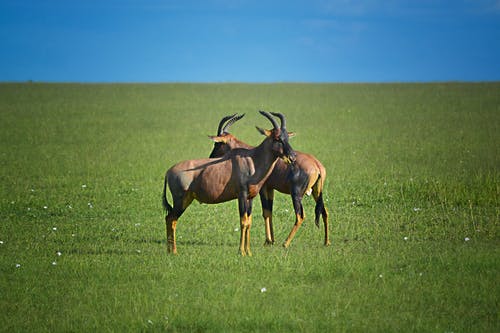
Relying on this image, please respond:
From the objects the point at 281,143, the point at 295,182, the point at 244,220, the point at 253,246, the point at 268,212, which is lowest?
the point at 253,246

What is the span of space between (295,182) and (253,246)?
1380mm

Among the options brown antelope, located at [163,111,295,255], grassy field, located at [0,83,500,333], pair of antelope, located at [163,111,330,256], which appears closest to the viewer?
grassy field, located at [0,83,500,333]

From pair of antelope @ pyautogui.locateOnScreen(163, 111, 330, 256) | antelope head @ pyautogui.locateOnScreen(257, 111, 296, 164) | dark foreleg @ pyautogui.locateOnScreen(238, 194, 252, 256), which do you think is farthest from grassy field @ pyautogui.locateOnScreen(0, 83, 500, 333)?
antelope head @ pyautogui.locateOnScreen(257, 111, 296, 164)

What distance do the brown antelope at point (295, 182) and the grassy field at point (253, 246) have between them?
63 cm

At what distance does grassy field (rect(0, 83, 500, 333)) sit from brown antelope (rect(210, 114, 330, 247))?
63cm

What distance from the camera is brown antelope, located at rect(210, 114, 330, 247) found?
43.6 feet

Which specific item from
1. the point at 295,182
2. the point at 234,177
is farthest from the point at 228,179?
the point at 295,182

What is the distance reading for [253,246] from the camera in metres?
13.3

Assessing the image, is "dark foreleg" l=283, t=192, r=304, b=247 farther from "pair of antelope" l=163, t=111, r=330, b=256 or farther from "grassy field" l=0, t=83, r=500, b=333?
"pair of antelope" l=163, t=111, r=330, b=256

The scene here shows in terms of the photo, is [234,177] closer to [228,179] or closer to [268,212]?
[228,179]

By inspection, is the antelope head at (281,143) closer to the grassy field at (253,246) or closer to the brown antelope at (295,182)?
the brown antelope at (295,182)

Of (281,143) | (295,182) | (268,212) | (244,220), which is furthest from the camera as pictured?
(268,212)

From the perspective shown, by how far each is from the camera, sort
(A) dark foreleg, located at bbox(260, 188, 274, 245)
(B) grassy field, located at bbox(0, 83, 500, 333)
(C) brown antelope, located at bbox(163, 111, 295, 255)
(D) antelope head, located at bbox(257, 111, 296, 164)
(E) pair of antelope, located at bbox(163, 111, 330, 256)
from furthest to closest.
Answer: (A) dark foreleg, located at bbox(260, 188, 274, 245)
(C) brown antelope, located at bbox(163, 111, 295, 255)
(E) pair of antelope, located at bbox(163, 111, 330, 256)
(D) antelope head, located at bbox(257, 111, 296, 164)
(B) grassy field, located at bbox(0, 83, 500, 333)

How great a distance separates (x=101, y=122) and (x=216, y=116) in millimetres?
7152
